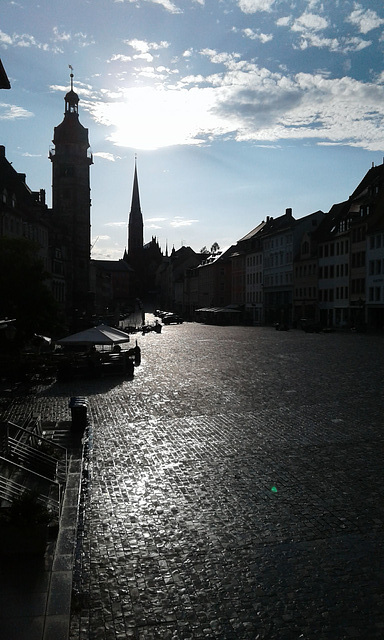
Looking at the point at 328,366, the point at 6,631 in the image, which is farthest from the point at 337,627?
the point at 328,366

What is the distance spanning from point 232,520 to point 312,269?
73.8 metres

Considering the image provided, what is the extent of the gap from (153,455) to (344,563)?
5967 mm

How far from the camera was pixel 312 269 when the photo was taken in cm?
8112

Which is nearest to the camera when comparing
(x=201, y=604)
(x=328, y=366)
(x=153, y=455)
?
(x=201, y=604)

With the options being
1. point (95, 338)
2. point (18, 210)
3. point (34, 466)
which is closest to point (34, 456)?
point (34, 466)

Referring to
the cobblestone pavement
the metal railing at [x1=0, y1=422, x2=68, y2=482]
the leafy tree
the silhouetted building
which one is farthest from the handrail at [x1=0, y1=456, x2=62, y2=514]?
the silhouetted building

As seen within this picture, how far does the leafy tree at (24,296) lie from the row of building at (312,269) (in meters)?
40.2

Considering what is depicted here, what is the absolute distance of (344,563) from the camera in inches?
299

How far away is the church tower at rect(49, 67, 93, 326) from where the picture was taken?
326 ft

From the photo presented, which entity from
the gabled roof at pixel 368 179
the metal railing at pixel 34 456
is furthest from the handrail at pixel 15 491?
the gabled roof at pixel 368 179

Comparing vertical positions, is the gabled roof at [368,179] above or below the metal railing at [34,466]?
above

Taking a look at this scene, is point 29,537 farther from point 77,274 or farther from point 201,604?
point 77,274

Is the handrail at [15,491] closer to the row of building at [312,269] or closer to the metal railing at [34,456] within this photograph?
the metal railing at [34,456]

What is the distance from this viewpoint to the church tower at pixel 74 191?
9925 cm
